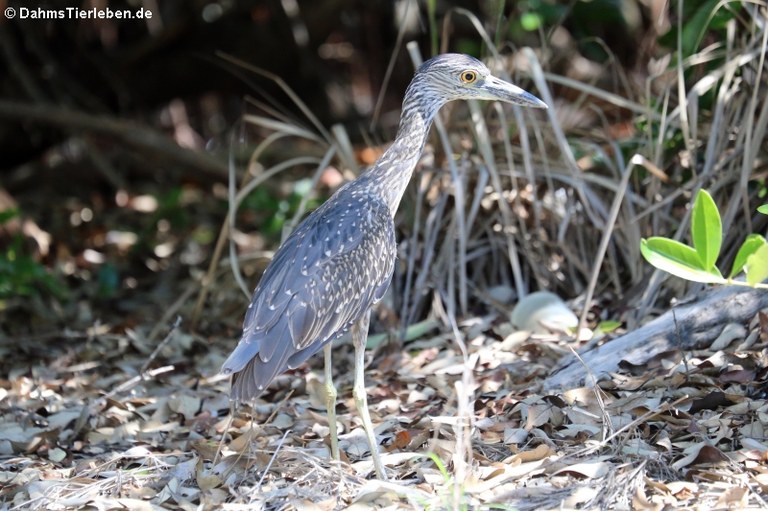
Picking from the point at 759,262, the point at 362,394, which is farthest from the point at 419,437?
the point at 759,262

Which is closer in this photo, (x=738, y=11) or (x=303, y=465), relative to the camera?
(x=303, y=465)

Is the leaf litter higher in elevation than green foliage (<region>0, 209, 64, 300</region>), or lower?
lower

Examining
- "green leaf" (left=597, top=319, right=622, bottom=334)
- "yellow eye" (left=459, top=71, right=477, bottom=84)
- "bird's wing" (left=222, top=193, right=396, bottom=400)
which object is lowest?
"green leaf" (left=597, top=319, right=622, bottom=334)

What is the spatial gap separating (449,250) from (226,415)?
4.91ft

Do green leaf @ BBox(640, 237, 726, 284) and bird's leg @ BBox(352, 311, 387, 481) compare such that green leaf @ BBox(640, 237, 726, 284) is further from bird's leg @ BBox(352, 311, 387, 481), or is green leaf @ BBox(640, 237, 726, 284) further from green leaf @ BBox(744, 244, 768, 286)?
bird's leg @ BBox(352, 311, 387, 481)

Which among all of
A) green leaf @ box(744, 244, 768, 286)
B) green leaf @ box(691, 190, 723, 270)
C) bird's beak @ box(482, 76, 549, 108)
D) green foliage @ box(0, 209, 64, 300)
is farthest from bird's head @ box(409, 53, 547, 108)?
green foliage @ box(0, 209, 64, 300)

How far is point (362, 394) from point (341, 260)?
0.54 meters

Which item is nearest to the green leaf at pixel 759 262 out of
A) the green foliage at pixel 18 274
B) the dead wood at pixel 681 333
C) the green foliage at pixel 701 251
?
the green foliage at pixel 701 251

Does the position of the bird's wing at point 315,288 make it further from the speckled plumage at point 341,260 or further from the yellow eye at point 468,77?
the yellow eye at point 468,77

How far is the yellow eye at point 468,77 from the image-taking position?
14.0ft

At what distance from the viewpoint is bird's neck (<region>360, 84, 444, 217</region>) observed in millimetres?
4266

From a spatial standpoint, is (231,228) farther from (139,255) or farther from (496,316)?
(139,255)

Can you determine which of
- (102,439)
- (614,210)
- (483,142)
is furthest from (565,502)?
(483,142)

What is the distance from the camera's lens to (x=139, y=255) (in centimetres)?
695
